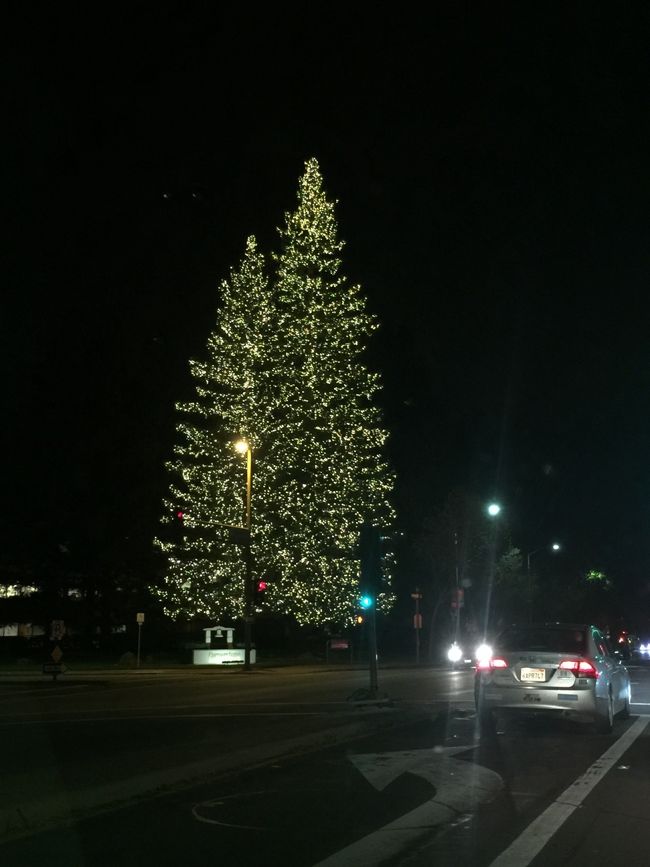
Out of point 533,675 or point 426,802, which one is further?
point 533,675

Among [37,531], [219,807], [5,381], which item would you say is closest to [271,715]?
[219,807]

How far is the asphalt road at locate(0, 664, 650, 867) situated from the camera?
949 centimetres

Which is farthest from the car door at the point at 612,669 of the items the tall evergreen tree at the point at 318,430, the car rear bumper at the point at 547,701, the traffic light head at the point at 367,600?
the tall evergreen tree at the point at 318,430

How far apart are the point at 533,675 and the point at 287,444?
32.5 metres

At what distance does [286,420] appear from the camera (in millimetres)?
50250

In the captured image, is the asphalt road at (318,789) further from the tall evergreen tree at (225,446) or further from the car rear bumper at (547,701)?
the tall evergreen tree at (225,446)

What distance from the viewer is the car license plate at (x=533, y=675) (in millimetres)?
17984

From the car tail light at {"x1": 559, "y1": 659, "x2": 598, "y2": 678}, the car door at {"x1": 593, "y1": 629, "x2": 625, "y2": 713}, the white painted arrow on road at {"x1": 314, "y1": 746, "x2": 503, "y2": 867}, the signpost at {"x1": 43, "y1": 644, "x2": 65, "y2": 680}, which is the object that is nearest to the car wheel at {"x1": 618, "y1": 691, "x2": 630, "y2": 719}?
the car door at {"x1": 593, "y1": 629, "x2": 625, "y2": 713}

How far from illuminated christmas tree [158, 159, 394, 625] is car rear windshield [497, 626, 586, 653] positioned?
30395mm

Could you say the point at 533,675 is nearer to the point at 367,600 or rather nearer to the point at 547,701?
the point at 547,701

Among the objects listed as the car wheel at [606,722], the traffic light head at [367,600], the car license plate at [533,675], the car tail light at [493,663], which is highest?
the traffic light head at [367,600]

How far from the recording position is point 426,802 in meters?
11.6

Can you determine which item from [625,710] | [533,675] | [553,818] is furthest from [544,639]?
[553,818]

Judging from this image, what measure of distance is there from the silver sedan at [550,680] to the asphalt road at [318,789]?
474 mm
